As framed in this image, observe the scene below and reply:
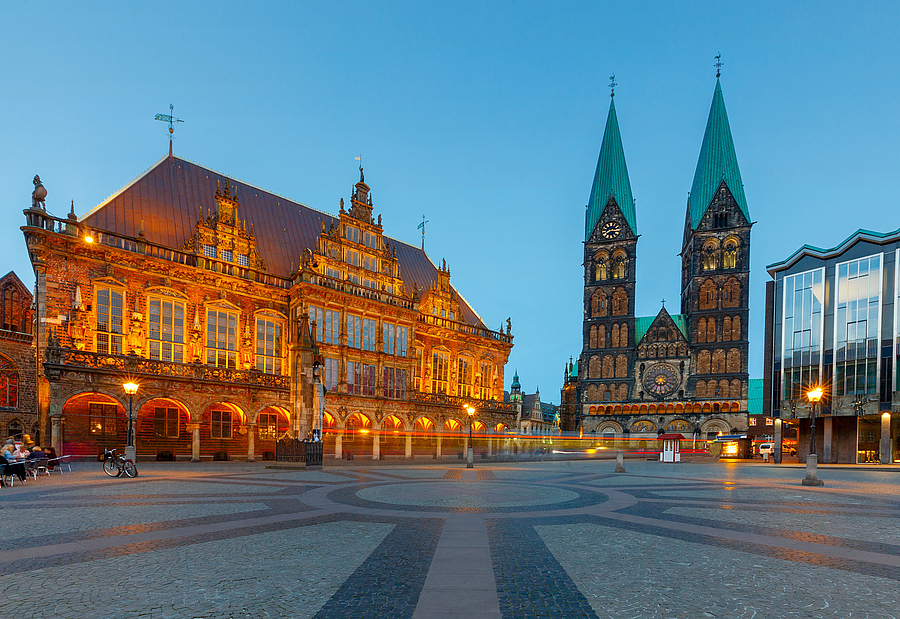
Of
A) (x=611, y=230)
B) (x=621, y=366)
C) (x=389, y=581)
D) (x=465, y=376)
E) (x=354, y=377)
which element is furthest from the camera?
(x=611, y=230)

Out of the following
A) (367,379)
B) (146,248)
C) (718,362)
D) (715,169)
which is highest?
(715,169)

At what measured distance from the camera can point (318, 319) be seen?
37.3m

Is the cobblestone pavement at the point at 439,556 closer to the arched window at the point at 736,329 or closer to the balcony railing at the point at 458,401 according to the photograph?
the balcony railing at the point at 458,401

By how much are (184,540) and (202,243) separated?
1177 inches

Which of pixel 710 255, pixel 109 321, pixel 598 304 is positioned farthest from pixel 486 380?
pixel 710 255

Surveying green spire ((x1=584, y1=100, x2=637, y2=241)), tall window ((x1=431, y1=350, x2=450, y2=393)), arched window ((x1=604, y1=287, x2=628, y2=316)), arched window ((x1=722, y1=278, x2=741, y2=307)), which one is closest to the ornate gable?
tall window ((x1=431, y1=350, x2=450, y2=393))

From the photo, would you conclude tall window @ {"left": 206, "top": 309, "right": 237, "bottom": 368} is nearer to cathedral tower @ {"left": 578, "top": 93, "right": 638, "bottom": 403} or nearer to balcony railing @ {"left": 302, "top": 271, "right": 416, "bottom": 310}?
balcony railing @ {"left": 302, "top": 271, "right": 416, "bottom": 310}

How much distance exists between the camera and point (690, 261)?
86.0 meters

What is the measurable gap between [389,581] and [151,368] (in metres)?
29.1

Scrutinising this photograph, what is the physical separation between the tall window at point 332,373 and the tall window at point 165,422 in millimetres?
10065

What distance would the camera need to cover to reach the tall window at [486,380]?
169ft

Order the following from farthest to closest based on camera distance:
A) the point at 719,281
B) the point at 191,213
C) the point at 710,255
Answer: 1. the point at 710,255
2. the point at 719,281
3. the point at 191,213

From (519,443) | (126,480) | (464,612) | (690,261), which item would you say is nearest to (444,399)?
(519,443)

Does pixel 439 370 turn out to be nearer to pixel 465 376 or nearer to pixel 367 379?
pixel 465 376
